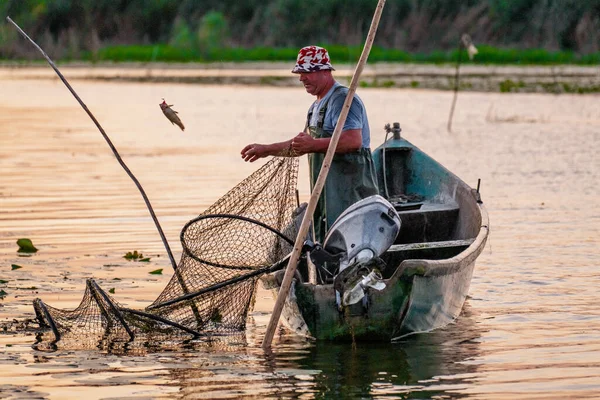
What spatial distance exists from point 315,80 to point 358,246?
107 centimetres

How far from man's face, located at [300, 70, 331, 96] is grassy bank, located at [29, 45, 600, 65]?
1404 inches

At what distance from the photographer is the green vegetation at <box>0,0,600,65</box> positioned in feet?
152

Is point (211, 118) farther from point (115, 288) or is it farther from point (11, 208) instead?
point (115, 288)

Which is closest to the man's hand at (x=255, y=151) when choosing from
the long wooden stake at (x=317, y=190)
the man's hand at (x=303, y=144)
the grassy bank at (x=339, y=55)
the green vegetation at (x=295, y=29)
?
the man's hand at (x=303, y=144)

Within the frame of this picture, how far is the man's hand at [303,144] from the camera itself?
7.58m

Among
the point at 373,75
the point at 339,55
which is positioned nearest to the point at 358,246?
the point at 373,75

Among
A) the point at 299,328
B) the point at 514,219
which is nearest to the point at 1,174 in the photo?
the point at 514,219

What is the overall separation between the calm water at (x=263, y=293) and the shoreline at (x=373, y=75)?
7.88 meters

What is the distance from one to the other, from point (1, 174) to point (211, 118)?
33.1ft

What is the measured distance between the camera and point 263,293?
31.6ft

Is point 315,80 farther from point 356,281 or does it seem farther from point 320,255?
point 356,281

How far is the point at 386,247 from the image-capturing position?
7453 mm

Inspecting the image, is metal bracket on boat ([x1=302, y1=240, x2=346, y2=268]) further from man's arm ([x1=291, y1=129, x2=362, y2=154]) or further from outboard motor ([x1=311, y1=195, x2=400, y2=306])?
man's arm ([x1=291, y1=129, x2=362, y2=154])

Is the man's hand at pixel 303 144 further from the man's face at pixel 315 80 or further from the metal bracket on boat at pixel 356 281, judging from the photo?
the metal bracket on boat at pixel 356 281
